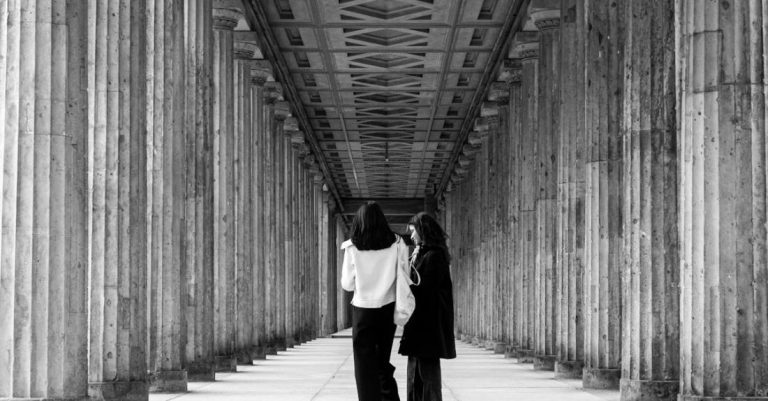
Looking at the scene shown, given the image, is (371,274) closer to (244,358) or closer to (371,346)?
(371,346)

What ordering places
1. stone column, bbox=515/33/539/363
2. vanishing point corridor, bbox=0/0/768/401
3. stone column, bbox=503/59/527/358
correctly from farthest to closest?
1. stone column, bbox=503/59/527/358
2. stone column, bbox=515/33/539/363
3. vanishing point corridor, bbox=0/0/768/401

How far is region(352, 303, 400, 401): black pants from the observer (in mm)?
12383

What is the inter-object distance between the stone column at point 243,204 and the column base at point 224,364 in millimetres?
3235

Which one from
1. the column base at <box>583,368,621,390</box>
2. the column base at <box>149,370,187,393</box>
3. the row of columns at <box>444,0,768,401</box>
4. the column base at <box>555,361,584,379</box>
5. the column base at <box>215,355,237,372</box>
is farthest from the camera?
the column base at <box>215,355,237,372</box>

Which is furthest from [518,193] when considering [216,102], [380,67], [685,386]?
[685,386]

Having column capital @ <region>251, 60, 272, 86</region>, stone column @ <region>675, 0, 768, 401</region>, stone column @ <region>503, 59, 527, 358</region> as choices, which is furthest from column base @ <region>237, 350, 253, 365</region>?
stone column @ <region>675, 0, 768, 401</region>

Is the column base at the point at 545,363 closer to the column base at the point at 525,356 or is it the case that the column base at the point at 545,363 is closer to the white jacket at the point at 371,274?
the column base at the point at 525,356

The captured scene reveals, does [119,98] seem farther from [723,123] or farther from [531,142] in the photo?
[531,142]

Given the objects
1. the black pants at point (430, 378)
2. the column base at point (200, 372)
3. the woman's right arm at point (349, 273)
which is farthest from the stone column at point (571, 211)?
the woman's right arm at point (349, 273)

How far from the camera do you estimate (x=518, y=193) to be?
118 ft

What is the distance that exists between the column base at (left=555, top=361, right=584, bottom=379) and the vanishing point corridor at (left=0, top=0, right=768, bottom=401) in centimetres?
4

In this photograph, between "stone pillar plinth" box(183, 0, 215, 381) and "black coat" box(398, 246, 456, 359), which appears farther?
"stone pillar plinth" box(183, 0, 215, 381)

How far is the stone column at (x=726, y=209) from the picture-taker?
13.4 meters

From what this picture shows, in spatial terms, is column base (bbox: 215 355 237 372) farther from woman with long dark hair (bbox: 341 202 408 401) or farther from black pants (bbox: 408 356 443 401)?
woman with long dark hair (bbox: 341 202 408 401)
